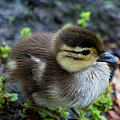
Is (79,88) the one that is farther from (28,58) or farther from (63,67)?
(28,58)

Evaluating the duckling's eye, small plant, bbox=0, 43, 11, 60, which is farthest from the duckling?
small plant, bbox=0, 43, 11, 60

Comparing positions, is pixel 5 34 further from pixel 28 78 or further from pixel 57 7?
pixel 28 78

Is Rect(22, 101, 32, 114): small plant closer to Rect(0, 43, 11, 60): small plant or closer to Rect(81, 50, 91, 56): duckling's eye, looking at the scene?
Rect(0, 43, 11, 60): small plant

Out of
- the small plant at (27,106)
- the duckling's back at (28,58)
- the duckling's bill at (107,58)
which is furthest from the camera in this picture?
the small plant at (27,106)

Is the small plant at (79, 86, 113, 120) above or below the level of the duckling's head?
below

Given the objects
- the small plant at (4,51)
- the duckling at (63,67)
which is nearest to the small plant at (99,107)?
the duckling at (63,67)

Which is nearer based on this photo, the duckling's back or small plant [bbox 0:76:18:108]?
the duckling's back

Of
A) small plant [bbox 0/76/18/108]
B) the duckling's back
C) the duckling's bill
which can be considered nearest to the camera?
the duckling's bill

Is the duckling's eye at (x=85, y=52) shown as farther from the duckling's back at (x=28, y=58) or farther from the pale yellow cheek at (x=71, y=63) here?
the duckling's back at (x=28, y=58)
